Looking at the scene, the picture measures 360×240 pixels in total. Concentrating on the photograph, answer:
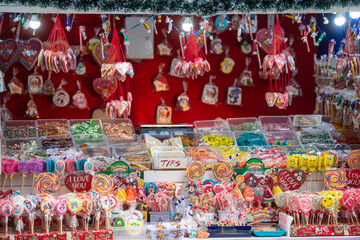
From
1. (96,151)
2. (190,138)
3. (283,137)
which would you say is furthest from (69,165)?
(283,137)

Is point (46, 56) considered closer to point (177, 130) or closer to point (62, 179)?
point (62, 179)

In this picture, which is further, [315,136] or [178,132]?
[178,132]

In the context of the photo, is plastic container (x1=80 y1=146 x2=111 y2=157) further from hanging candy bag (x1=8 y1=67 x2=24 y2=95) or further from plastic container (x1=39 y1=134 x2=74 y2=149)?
hanging candy bag (x1=8 y1=67 x2=24 y2=95)

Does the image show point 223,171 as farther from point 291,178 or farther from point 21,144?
point 21,144

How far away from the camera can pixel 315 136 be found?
7.08 m

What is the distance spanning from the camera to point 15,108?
28.0ft

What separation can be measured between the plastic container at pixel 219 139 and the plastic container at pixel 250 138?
0.23 ft

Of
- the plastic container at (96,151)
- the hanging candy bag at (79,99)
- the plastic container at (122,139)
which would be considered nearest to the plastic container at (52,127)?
the plastic container at (122,139)

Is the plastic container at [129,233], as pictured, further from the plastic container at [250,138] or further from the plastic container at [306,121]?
the plastic container at [306,121]

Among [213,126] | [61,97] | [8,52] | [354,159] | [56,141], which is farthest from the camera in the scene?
[61,97]

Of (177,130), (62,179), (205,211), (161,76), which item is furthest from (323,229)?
(161,76)

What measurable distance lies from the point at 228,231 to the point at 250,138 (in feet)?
7.35

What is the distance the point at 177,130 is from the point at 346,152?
2.52m

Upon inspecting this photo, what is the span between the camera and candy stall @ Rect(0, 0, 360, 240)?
15.6 feet
